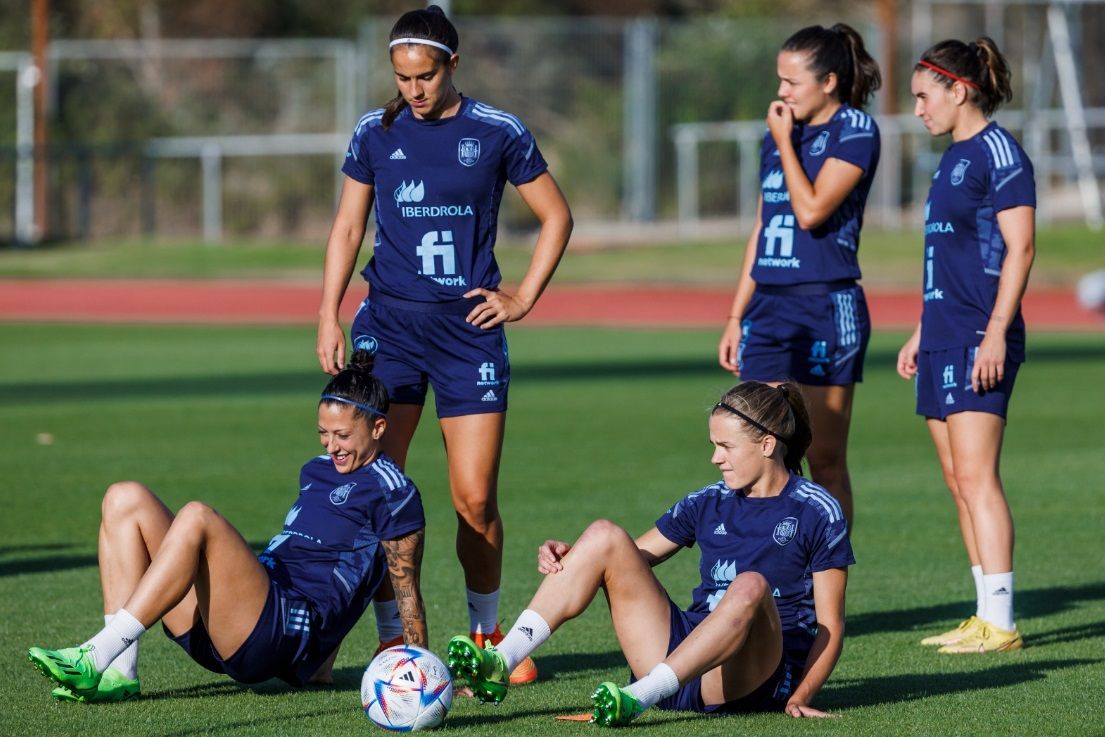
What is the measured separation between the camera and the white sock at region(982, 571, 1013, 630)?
6.72 metres

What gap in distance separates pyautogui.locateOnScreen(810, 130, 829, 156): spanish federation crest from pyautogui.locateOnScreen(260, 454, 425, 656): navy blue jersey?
2.37 metres

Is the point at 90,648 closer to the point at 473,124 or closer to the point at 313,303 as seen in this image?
the point at 473,124

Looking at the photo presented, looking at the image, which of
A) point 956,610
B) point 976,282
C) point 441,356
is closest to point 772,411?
point 441,356

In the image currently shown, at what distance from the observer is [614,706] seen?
5070mm

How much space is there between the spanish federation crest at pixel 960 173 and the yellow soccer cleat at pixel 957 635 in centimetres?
165

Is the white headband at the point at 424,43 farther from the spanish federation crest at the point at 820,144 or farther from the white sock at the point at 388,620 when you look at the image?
the white sock at the point at 388,620

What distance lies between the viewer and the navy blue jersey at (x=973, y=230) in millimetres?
6703

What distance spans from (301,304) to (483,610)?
68.7ft

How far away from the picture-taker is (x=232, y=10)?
1933 inches

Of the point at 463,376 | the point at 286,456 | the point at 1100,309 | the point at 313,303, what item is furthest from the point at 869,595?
the point at 313,303

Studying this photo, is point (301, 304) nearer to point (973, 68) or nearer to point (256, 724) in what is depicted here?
point (973, 68)

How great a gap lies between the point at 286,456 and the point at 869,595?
17.2 ft

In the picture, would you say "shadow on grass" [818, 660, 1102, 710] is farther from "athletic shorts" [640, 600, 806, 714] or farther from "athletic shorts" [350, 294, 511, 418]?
"athletic shorts" [350, 294, 511, 418]

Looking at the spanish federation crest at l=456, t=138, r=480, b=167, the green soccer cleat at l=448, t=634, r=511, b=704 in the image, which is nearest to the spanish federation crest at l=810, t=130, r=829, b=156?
the spanish federation crest at l=456, t=138, r=480, b=167
